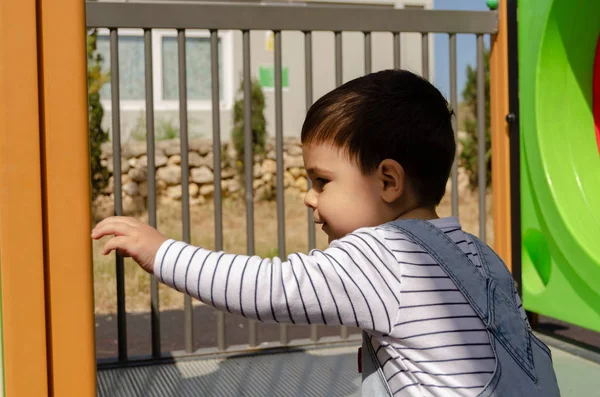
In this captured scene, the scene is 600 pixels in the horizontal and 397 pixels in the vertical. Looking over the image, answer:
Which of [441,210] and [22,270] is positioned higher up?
[22,270]

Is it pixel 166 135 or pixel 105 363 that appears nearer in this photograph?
pixel 105 363

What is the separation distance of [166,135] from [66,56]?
891 centimetres

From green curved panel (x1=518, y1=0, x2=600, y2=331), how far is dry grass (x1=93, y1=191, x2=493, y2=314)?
2.79 m

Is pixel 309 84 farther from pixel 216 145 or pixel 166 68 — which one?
pixel 166 68

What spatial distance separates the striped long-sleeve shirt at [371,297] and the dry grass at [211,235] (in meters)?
4.01

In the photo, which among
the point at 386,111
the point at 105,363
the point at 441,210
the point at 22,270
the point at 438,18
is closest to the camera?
the point at 22,270

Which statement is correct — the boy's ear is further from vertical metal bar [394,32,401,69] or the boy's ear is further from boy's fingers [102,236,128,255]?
vertical metal bar [394,32,401,69]

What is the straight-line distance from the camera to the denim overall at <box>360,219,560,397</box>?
125 centimetres

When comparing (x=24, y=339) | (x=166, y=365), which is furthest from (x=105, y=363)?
(x=24, y=339)

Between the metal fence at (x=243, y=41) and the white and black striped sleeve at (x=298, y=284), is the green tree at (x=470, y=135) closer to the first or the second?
the metal fence at (x=243, y=41)

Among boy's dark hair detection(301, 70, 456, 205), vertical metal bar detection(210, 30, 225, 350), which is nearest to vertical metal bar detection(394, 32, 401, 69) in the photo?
vertical metal bar detection(210, 30, 225, 350)

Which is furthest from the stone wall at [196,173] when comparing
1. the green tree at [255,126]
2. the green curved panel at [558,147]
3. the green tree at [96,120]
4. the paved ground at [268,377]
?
the green curved panel at [558,147]

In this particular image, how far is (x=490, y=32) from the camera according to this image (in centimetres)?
330

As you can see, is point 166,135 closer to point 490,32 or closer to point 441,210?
point 441,210
